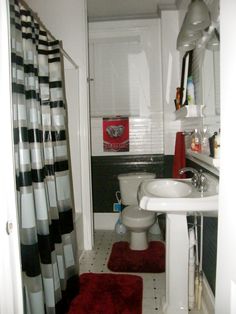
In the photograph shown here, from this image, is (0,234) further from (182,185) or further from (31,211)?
(182,185)

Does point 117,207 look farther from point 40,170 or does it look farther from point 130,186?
point 40,170

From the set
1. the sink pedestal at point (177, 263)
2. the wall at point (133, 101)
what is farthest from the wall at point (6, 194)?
the wall at point (133, 101)

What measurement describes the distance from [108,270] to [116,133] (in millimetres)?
1590

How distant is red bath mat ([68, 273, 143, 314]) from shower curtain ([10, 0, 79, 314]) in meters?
0.10

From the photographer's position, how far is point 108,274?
2.25m

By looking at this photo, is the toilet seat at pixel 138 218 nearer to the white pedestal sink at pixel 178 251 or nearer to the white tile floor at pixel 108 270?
the white tile floor at pixel 108 270

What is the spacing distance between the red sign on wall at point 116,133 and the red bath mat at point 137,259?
1.18m

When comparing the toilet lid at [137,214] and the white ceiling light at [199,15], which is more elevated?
the white ceiling light at [199,15]

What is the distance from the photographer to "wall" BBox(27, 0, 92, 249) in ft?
8.44

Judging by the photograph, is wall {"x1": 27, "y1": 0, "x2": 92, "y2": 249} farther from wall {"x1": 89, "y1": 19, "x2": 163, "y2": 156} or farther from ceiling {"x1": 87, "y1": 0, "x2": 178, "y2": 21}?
wall {"x1": 89, "y1": 19, "x2": 163, "y2": 156}

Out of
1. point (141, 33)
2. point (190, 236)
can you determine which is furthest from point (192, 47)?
point (190, 236)

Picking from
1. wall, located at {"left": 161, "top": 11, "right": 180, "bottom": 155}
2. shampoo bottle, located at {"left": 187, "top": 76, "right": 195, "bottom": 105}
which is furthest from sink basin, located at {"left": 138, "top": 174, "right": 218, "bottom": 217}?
wall, located at {"left": 161, "top": 11, "right": 180, "bottom": 155}

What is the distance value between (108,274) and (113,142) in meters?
1.55

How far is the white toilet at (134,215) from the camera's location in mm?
2494
